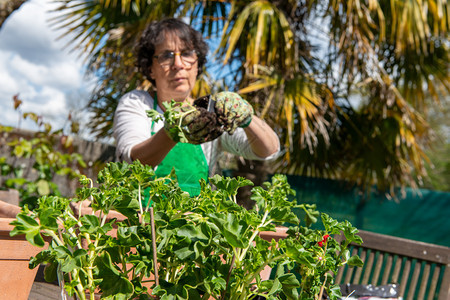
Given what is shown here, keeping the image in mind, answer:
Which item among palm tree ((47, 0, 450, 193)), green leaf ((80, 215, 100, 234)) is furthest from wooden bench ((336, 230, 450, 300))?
palm tree ((47, 0, 450, 193))

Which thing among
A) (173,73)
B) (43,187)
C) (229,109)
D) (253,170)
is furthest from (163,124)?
(253,170)

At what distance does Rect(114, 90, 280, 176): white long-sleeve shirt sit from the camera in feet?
4.37

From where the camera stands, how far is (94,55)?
170 inches

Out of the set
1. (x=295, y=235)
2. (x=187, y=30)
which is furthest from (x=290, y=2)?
(x=295, y=235)

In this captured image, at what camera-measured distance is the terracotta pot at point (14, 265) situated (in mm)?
579

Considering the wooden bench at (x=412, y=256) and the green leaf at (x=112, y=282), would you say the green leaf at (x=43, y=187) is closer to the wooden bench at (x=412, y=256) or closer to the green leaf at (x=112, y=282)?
the wooden bench at (x=412, y=256)

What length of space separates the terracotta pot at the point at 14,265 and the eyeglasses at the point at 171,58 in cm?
100

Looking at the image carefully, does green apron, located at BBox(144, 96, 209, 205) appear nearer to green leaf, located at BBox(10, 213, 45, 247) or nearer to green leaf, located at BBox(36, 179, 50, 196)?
green leaf, located at BBox(10, 213, 45, 247)

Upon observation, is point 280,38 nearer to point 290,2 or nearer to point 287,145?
point 290,2

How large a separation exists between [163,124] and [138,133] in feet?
0.46

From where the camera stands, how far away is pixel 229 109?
887 mm

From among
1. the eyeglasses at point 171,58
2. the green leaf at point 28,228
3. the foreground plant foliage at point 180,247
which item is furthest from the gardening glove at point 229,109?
the eyeglasses at point 171,58

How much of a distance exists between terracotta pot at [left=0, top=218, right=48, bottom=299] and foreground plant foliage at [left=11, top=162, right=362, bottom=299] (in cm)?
16

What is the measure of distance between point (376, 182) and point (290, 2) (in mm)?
1921
